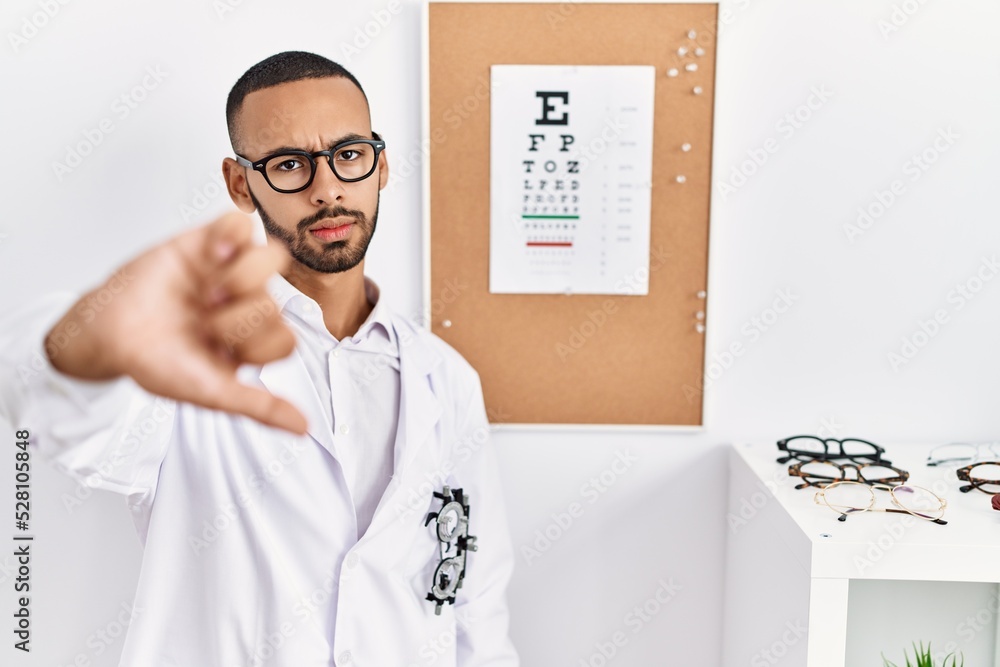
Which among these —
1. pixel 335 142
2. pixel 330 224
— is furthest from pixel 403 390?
pixel 335 142

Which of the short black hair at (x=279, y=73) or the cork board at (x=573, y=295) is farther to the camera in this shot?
the cork board at (x=573, y=295)

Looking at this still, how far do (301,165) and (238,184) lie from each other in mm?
127

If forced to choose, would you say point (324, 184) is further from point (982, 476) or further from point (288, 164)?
point (982, 476)

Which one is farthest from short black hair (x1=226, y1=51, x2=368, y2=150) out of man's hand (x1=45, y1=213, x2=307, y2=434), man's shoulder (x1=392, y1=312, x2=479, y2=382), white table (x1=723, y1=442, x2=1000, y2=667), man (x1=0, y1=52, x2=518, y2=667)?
white table (x1=723, y1=442, x2=1000, y2=667)

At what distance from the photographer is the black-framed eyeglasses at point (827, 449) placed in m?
1.27

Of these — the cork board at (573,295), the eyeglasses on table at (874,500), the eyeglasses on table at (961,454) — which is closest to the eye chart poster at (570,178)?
the cork board at (573,295)

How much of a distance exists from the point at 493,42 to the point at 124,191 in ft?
2.29

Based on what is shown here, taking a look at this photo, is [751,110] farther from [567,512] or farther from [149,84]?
[149,84]

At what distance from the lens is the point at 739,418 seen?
1417 millimetres

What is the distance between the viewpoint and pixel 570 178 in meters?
1.34

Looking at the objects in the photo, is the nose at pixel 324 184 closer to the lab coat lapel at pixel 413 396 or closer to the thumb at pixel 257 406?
the lab coat lapel at pixel 413 396

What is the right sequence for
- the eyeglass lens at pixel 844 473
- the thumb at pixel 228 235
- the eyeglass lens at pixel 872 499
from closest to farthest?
the thumb at pixel 228 235
the eyeglass lens at pixel 872 499
the eyeglass lens at pixel 844 473

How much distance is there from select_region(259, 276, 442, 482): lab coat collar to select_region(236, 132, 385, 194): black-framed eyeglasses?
16 cm

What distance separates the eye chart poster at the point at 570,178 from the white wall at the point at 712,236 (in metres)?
0.14
